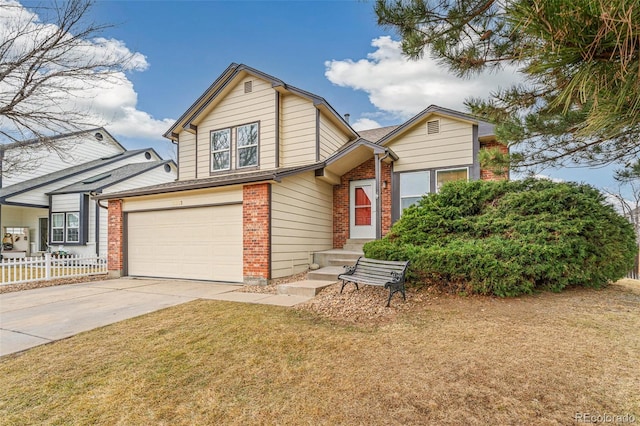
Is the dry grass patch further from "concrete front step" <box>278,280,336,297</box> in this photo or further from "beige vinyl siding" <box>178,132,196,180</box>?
"beige vinyl siding" <box>178,132,196,180</box>

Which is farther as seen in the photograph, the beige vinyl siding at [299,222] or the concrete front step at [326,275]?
the beige vinyl siding at [299,222]

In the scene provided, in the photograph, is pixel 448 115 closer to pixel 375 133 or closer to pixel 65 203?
pixel 375 133

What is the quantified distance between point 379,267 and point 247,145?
7059mm

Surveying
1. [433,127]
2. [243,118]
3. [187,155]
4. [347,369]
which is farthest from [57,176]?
[347,369]

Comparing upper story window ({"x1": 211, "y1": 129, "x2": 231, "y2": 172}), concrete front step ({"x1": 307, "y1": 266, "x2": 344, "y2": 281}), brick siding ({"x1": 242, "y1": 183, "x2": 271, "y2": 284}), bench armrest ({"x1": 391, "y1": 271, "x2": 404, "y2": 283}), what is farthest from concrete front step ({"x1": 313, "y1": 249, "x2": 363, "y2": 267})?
upper story window ({"x1": 211, "y1": 129, "x2": 231, "y2": 172})

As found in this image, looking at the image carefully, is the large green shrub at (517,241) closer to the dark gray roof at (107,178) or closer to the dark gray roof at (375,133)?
the dark gray roof at (375,133)

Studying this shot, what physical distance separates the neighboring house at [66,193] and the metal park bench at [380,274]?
1372cm

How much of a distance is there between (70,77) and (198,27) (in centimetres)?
469

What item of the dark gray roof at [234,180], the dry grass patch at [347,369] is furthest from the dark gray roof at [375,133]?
the dry grass patch at [347,369]

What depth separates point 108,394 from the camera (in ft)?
9.80

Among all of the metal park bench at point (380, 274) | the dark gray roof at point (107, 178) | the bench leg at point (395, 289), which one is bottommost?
the bench leg at point (395, 289)

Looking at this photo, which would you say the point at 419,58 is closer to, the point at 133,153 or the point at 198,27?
the point at 198,27

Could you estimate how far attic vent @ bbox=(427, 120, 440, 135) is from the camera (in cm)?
1020

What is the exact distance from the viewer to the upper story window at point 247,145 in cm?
1121
